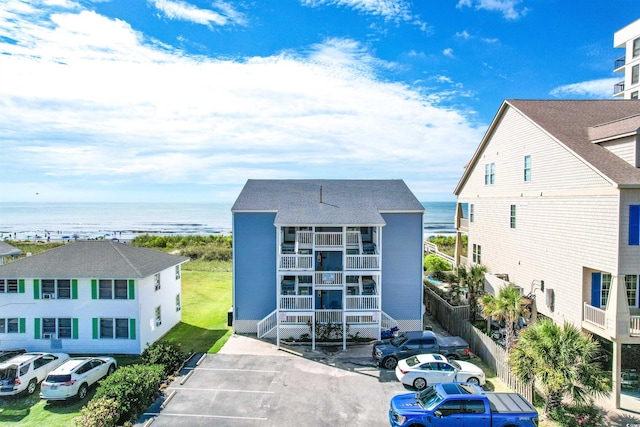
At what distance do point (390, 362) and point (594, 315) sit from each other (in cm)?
849

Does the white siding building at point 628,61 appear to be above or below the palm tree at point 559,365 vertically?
above

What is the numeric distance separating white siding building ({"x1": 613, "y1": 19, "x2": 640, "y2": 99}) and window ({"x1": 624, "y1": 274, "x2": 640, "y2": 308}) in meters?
25.4

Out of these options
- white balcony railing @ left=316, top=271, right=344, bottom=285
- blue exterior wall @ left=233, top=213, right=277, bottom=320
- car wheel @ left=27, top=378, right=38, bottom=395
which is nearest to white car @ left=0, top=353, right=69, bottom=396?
car wheel @ left=27, top=378, right=38, bottom=395

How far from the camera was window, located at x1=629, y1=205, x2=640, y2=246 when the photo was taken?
14312 mm

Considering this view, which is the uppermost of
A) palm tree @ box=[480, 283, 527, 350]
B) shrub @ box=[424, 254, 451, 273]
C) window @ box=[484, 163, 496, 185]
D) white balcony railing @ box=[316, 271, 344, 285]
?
window @ box=[484, 163, 496, 185]

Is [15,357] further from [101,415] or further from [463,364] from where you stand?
[463,364]

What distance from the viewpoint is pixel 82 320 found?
19.4m

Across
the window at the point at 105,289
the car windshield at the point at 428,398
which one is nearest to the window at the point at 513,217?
the car windshield at the point at 428,398

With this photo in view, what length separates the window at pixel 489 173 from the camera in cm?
2517

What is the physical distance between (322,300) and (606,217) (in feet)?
46.5

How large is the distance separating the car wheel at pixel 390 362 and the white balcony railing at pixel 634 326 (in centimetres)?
901

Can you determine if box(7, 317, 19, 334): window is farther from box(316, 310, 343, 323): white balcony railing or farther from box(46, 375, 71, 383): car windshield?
box(316, 310, 343, 323): white balcony railing

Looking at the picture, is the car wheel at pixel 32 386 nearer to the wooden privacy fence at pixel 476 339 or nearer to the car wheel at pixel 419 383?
the car wheel at pixel 419 383

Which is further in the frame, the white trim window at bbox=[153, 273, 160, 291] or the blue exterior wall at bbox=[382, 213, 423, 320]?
the blue exterior wall at bbox=[382, 213, 423, 320]
